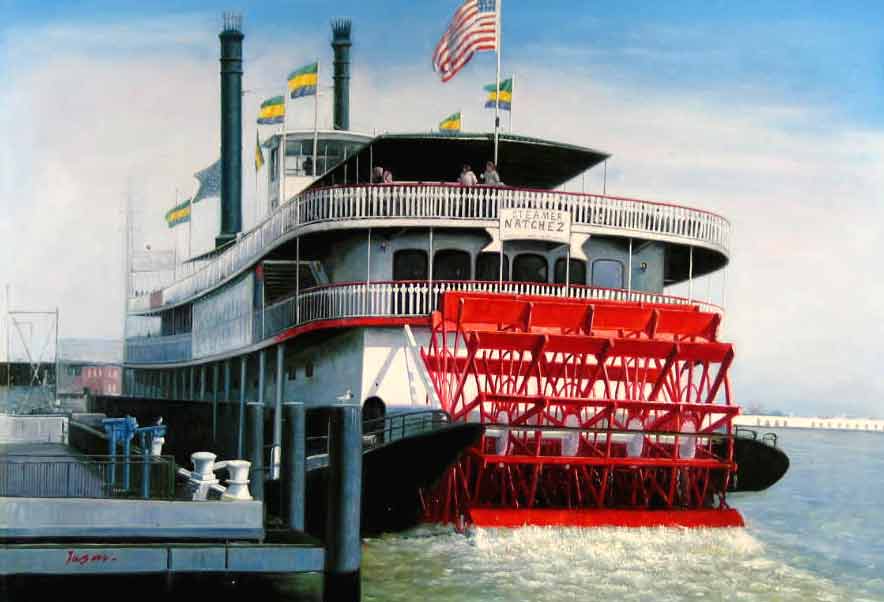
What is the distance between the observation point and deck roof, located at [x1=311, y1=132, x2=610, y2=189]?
661 inches

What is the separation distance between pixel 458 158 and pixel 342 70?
14147 millimetres

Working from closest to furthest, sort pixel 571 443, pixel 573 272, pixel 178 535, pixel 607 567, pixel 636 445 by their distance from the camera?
1. pixel 178 535
2. pixel 607 567
3. pixel 571 443
4. pixel 636 445
5. pixel 573 272

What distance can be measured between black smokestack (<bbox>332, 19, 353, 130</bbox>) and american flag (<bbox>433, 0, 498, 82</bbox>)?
44.0 feet

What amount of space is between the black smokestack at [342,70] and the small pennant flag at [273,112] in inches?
310

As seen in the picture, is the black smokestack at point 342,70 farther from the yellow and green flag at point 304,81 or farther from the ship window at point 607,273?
the ship window at point 607,273

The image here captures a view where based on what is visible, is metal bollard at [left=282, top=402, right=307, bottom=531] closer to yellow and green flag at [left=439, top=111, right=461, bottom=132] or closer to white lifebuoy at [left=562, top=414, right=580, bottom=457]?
white lifebuoy at [left=562, top=414, right=580, bottom=457]

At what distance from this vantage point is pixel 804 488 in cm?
3178

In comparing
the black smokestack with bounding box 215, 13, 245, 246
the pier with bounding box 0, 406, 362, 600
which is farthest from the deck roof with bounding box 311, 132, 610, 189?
the black smokestack with bounding box 215, 13, 245, 246

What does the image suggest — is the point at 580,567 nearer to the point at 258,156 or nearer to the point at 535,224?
the point at 535,224

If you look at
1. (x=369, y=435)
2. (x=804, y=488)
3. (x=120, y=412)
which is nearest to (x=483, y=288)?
(x=369, y=435)

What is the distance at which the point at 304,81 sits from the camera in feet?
72.0

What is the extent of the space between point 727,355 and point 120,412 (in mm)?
14523
